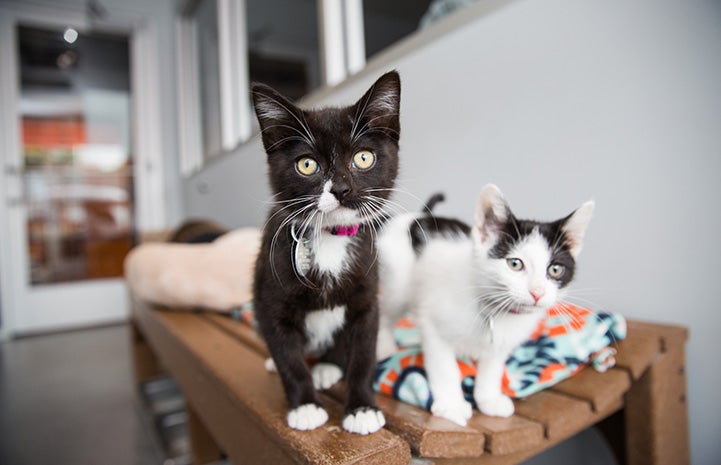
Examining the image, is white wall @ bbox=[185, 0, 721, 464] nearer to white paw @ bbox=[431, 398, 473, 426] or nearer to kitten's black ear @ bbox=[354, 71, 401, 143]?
kitten's black ear @ bbox=[354, 71, 401, 143]

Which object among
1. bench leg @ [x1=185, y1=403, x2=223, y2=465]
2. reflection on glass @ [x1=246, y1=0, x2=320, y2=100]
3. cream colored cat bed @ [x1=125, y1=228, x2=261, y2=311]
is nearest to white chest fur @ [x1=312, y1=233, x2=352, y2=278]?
cream colored cat bed @ [x1=125, y1=228, x2=261, y2=311]

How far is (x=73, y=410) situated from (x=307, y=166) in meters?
1.87

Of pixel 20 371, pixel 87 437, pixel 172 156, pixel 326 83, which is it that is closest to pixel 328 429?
pixel 326 83

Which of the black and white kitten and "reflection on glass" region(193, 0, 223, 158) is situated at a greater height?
"reflection on glass" region(193, 0, 223, 158)

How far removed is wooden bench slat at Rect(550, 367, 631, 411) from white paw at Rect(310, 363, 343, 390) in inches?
13.4

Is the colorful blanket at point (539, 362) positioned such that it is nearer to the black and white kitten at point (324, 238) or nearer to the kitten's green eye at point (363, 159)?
the black and white kitten at point (324, 238)

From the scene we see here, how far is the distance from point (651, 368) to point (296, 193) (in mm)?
626

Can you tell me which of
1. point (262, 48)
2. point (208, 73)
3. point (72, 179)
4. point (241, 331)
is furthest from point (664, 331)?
point (72, 179)

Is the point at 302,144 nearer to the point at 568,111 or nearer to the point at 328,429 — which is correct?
the point at 328,429

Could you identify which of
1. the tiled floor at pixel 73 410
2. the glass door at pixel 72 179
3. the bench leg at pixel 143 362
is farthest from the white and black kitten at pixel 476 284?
the glass door at pixel 72 179

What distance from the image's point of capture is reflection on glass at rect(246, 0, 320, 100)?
1.79m

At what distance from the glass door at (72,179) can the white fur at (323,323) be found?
3494 mm

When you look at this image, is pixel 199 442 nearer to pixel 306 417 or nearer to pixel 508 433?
pixel 306 417

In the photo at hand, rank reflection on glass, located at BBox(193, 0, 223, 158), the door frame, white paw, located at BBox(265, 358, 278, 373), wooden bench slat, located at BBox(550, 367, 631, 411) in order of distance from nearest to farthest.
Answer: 1. wooden bench slat, located at BBox(550, 367, 631, 411)
2. white paw, located at BBox(265, 358, 278, 373)
3. reflection on glass, located at BBox(193, 0, 223, 158)
4. the door frame
